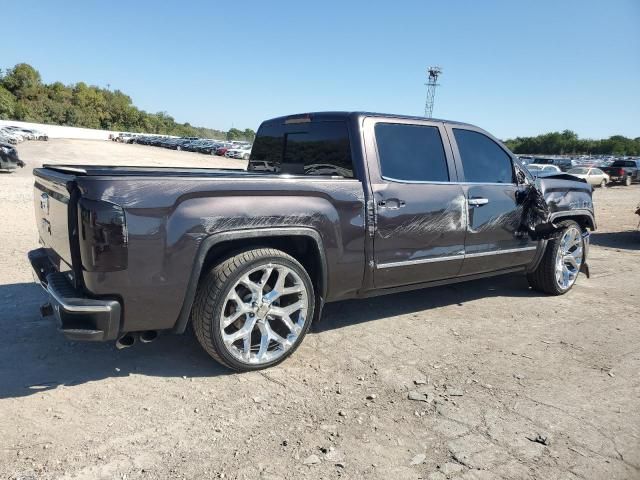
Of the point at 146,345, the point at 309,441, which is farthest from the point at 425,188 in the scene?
the point at 146,345

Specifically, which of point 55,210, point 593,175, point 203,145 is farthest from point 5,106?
point 55,210

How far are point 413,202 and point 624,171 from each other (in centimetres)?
3144

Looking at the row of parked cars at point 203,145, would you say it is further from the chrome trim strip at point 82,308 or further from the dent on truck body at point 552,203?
the chrome trim strip at point 82,308

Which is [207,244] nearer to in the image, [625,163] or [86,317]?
[86,317]

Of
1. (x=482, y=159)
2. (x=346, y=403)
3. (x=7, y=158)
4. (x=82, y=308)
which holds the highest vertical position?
(x=482, y=159)

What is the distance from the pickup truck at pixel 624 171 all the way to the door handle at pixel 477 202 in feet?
99.2

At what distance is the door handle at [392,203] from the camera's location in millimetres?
3699

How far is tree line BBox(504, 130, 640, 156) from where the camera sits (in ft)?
322

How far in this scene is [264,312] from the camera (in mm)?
3303

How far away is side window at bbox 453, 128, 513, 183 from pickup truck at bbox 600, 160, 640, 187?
97.3ft

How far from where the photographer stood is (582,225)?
5836 millimetres

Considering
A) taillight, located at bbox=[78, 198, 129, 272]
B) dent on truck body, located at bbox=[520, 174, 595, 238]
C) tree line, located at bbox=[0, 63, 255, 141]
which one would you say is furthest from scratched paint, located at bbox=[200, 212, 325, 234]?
tree line, located at bbox=[0, 63, 255, 141]

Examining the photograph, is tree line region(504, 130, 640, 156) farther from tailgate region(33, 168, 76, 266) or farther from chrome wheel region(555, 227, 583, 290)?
tailgate region(33, 168, 76, 266)

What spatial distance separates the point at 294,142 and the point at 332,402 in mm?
2437
